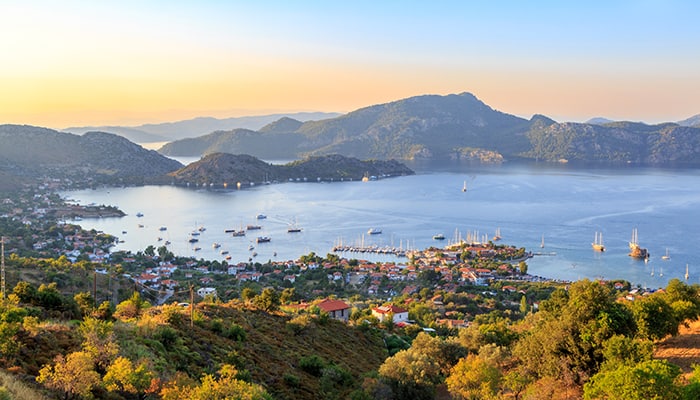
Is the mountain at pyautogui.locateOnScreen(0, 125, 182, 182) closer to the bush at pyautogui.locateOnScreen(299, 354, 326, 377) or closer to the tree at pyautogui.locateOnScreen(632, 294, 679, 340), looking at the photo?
the bush at pyautogui.locateOnScreen(299, 354, 326, 377)

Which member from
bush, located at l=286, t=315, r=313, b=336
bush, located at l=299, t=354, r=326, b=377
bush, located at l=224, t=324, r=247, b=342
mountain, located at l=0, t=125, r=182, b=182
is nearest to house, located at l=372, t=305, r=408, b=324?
bush, located at l=286, t=315, r=313, b=336

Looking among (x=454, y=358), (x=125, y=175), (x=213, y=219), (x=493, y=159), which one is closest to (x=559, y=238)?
(x=213, y=219)

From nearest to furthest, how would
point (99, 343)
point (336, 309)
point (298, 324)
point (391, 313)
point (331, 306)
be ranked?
1. point (99, 343)
2. point (298, 324)
3. point (336, 309)
4. point (331, 306)
5. point (391, 313)

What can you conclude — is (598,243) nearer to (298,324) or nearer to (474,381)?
(298,324)

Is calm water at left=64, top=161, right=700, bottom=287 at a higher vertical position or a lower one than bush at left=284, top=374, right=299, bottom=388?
lower

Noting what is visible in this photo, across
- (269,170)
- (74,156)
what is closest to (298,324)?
(269,170)

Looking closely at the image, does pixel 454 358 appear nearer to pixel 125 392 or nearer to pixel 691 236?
pixel 125 392
